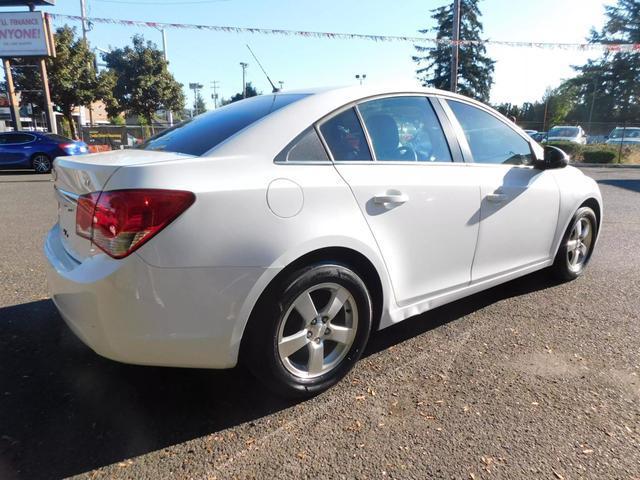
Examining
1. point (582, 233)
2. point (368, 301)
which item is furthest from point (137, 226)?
point (582, 233)

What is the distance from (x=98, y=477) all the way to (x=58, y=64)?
3111cm

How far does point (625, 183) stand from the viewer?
12.9 meters

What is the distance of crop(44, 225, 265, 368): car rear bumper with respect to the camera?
1.94m

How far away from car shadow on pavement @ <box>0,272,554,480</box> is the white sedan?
13.6 inches

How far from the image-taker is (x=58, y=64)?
27141 millimetres

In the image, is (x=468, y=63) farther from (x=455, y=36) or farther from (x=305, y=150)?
(x=305, y=150)

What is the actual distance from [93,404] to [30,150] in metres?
15.3

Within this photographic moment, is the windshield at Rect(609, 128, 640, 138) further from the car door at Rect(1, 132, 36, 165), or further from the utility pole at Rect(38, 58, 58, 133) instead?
the utility pole at Rect(38, 58, 58, 133)

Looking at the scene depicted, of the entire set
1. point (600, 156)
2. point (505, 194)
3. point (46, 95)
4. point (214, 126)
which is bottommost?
point (600, 156)

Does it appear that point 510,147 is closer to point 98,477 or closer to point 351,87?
point 351,87

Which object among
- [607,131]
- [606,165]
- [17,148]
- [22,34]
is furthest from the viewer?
[607,131]

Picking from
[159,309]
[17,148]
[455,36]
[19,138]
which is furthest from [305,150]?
[455,36]

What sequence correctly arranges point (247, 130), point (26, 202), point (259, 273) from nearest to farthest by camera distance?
point (259, 273)
point (247, 130)
point (26, 202)

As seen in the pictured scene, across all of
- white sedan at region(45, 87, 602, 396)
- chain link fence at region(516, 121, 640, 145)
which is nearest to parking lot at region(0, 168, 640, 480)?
white sedan at region(45, 87, 602, 396)
